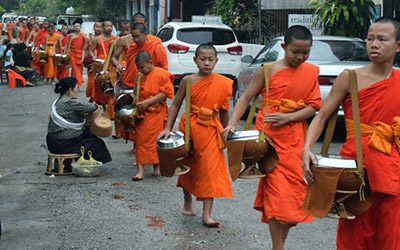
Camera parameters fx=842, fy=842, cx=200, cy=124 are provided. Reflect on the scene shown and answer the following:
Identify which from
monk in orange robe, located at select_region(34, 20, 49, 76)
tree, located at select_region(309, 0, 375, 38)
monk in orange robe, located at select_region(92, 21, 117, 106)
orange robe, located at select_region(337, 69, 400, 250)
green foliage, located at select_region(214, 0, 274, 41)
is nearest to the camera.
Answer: orange robe, located at select_region(337, 69, 400, 250)

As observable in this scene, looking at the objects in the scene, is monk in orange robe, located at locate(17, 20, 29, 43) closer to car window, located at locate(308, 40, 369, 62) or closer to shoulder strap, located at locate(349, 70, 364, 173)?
car window, located at locate(308, 40, 369, 62)

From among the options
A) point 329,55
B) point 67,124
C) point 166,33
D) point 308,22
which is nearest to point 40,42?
point 166,33

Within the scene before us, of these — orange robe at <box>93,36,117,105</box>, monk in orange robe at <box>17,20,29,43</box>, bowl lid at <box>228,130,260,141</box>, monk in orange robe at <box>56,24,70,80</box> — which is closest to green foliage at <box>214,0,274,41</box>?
monk in orange robe at <box>56,24,70,80</box>

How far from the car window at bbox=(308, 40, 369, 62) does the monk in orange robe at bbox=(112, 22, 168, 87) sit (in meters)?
3.33

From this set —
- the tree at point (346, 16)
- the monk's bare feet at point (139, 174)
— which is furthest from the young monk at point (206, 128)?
the tree at point (346, 16)

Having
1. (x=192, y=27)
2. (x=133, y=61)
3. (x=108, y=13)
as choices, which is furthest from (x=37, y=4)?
(x=133, y=61)

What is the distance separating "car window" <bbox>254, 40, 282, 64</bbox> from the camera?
43.6ft

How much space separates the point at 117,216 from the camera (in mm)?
7746

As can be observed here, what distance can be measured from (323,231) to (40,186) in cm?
347

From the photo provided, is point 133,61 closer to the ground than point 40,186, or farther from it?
farther from it

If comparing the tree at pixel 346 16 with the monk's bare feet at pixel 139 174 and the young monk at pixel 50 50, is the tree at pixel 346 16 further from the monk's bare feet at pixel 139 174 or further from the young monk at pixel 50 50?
the monk's bare feet at pixel 139 174

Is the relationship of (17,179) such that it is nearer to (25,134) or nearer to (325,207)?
(25,134)

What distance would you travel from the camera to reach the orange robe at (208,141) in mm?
7266

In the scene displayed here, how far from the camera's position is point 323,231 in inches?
283
